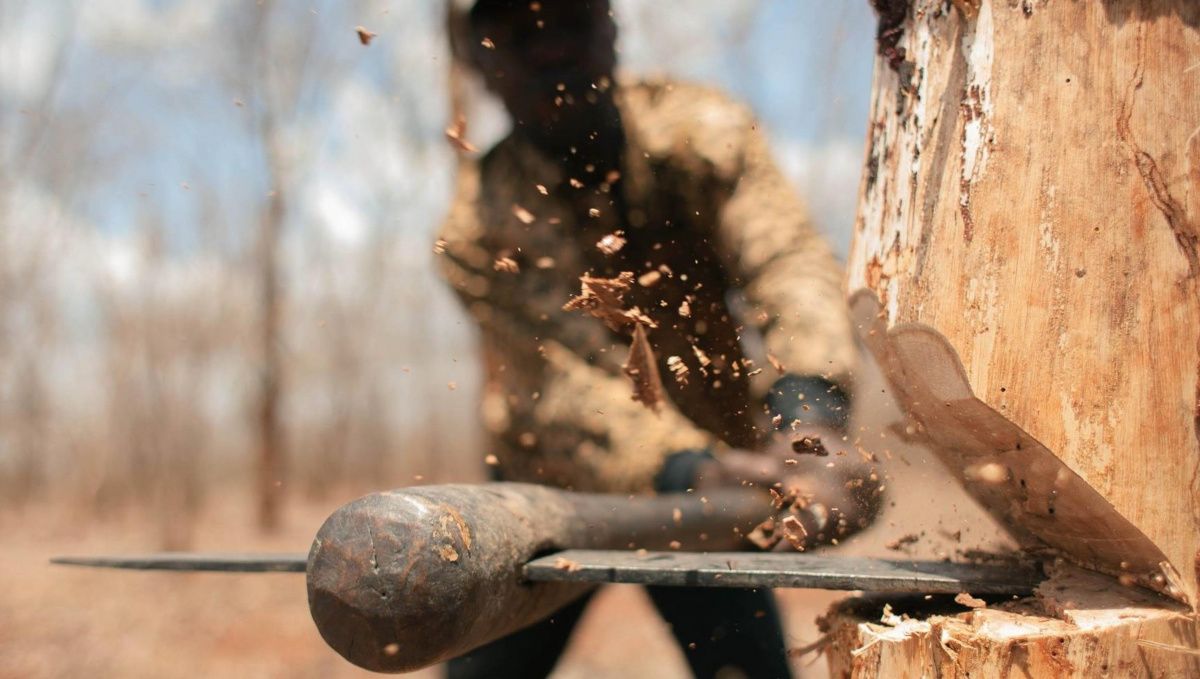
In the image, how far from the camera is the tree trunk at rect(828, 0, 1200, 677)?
Result: 3.66ft

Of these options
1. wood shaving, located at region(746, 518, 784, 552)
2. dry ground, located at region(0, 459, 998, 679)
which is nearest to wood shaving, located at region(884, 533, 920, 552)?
wood shaving, located at region(746, 518, 784, 552)

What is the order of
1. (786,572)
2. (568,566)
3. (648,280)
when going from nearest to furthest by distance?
(786,572), (568,566), (648,280)

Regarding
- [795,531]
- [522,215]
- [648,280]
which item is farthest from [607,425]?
[795,531]

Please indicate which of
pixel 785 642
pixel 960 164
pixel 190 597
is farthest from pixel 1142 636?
pixel 190 597

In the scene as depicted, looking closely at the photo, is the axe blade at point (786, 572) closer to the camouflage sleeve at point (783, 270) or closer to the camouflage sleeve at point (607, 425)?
the camouflage sleeve at point (783, 270)

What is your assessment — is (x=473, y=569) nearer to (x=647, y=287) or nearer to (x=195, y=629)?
(x=647, y=287)

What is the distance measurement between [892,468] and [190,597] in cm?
638

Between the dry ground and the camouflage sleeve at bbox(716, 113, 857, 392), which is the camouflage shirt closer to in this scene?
the camouflage sleeve at bbox(716, 113, 857, 392)

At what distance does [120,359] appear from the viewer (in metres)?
9.74

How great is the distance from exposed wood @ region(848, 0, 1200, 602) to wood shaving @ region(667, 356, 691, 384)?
675 mm

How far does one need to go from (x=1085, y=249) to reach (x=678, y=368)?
0.87m

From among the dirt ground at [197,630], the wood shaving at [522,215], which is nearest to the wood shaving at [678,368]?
the wood shaving at [522,215]

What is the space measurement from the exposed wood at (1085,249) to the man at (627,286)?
51 centimetres

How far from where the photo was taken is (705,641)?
7.17 ft
